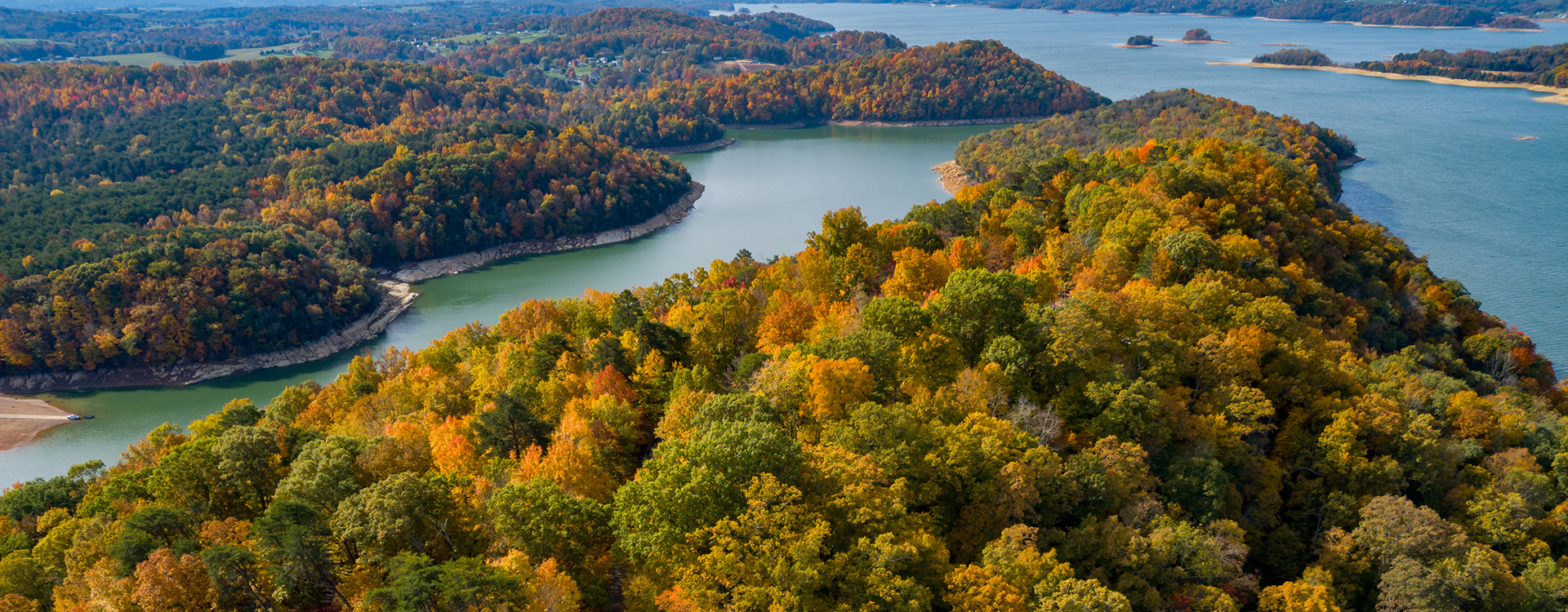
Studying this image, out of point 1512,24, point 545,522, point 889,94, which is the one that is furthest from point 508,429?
point 1512,24

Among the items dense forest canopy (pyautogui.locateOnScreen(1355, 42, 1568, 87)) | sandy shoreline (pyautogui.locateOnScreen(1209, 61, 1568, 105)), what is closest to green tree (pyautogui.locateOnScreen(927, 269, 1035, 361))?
sandy shoreline (pyautogui.locateOnScreen(1209, 61, 1568, 105))

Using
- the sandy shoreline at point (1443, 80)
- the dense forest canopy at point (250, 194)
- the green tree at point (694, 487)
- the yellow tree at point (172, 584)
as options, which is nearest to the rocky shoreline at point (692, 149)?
the dense forest canopy at point (250, 194)

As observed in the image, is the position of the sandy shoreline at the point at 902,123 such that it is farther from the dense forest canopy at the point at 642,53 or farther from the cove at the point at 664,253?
the dense forest canopy at the point at 642,53

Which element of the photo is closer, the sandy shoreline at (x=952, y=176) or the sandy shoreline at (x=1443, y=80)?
the sandy shoreline at (x=952, y=176)

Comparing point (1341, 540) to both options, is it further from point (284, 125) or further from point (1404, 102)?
point (1404, 102)

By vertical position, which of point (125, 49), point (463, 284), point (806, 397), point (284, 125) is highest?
point (125, 49)

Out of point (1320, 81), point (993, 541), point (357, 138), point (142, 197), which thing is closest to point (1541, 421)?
point (993, 541)

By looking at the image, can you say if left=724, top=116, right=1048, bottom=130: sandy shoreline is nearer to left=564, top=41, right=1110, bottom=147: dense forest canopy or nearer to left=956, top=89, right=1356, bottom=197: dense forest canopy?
left=564, top=41, right=1110, bottom=147: dense forest canopy
